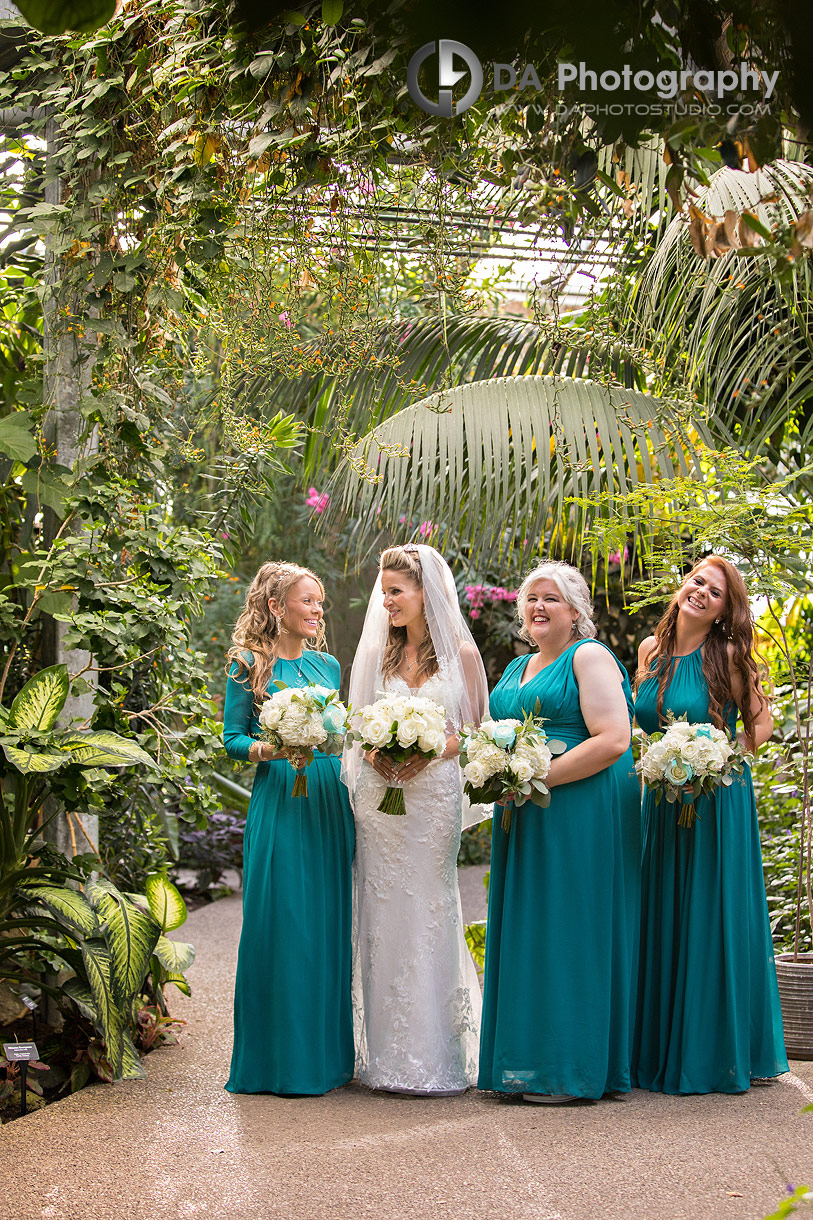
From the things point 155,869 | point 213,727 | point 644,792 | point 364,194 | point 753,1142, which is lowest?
point 753,1142

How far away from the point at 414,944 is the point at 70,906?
1.21m

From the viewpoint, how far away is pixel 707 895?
385cm

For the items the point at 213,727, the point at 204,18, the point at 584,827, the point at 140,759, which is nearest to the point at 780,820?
the point at 584,827

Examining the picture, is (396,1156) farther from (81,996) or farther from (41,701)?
(41,701)

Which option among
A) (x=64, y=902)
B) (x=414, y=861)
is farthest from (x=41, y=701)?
(x=414, y=861)

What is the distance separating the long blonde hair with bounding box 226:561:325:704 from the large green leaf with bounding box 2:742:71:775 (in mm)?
687

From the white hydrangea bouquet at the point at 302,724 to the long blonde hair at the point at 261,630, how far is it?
26 cm

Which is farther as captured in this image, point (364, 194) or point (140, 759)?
point (140, 759)

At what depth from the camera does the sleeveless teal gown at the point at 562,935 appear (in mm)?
3627

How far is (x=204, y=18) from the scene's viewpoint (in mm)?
2695

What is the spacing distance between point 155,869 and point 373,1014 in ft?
4.88

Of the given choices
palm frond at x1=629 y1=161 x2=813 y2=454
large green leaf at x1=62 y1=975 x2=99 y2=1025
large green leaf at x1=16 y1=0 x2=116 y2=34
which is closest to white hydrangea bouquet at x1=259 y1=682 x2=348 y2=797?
large green leaf at x1=62 y1=975 x2=99 y2=1025

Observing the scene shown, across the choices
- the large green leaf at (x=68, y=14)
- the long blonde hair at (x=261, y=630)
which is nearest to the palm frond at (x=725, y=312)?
the long blonde hair at (x=261, y=630)

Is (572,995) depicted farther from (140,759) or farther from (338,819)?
(140,759)
